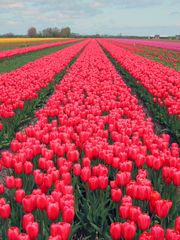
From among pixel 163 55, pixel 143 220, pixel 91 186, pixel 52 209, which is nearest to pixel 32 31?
pixel 163 55

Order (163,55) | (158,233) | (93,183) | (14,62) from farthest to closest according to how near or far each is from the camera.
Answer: (163,55)
(14,62)
(93,183)
(158,233)

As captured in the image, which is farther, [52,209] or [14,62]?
[14,62]

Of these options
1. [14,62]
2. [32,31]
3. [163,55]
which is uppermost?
[32,31]

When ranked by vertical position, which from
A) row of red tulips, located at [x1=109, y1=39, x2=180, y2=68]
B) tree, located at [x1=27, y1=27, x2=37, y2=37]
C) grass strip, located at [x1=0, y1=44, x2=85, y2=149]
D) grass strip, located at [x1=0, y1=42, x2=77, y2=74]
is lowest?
grass strip, located at [x1=0, y1=44, x2=85, y2=149]

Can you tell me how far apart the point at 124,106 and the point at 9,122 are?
2.57 meters

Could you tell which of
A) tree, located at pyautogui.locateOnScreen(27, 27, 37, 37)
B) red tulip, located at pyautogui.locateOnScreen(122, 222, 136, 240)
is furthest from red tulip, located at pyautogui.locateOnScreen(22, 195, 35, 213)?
tree, located at pyautogui.locateOnScreen(27, 27, 37, 37)

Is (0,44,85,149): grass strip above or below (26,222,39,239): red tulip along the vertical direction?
below

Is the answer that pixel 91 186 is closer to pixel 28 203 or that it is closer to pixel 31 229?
pixel 28 203

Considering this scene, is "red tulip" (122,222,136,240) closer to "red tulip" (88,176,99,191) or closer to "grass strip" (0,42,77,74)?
"red tulip" (88,176,99,191)

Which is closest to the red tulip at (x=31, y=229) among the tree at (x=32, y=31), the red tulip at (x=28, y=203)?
the red tulip at (x=28, y=203)

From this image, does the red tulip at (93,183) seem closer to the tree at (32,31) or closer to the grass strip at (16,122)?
the grass strip at (16,122)

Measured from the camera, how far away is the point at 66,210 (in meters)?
2.95

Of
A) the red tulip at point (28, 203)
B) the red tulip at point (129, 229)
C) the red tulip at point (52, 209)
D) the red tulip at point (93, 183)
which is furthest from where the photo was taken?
the red tulip at point (93, 183)

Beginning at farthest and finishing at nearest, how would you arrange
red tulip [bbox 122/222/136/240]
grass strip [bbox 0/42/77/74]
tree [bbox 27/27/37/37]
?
tree [bbox 27/27/37/37] → grass strip [bbox 0/42/77/74] → red tulip [bbox 122/222/136/240]
